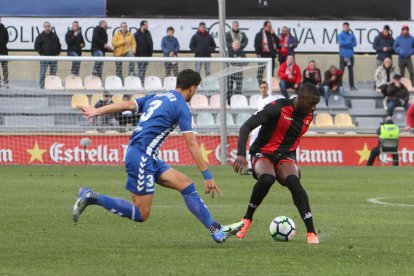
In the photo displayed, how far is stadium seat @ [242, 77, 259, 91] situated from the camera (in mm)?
30141

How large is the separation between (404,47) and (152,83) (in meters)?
9.36

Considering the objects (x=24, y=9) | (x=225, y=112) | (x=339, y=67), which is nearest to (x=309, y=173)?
(x=225, y=112)

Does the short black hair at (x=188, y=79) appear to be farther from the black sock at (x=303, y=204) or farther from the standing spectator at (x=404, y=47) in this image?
the standing spectator at (x=404, y=47)

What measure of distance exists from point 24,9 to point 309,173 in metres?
13.4

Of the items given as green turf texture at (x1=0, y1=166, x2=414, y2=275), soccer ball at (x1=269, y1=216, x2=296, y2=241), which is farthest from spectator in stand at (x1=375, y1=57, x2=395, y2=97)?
soccer ball at (x1=269, y1=216, x2=296, y2=241)

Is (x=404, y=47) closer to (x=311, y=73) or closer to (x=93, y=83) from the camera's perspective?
(x=311, y=73)

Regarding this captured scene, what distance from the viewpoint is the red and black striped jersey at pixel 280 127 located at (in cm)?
1218

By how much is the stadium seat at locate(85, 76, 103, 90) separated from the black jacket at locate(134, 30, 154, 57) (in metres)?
2.74

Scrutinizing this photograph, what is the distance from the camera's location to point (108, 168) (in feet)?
88.2

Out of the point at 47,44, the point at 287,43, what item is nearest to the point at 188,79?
the point at 47,44

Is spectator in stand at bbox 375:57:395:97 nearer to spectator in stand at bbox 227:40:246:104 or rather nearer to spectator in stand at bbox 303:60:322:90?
spectator in stand at bbox 303:60:322:90

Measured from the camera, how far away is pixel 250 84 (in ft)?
99.3

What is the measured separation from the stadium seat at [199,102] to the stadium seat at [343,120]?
5350 mm

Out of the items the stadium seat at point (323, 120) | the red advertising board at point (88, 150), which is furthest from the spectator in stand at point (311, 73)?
the red advertising board at point (88, 150)
